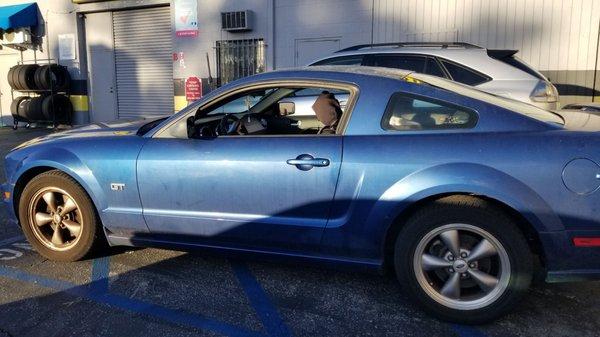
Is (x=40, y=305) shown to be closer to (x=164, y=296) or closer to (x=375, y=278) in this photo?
(x=164, y=296)

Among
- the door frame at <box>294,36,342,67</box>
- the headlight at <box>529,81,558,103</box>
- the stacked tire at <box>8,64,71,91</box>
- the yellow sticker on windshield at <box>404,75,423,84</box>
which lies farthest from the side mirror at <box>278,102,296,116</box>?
the stacked tire at <box>8,64,71,91</box>

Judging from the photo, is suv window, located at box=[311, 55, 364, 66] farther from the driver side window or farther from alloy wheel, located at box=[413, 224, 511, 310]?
alloy wheel, located at box=[413, 224, 511, 310]

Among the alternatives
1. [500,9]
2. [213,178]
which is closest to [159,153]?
[213,178]

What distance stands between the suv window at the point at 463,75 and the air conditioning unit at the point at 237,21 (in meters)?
6.65

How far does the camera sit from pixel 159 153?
12.1ft

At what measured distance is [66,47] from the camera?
1499 cm

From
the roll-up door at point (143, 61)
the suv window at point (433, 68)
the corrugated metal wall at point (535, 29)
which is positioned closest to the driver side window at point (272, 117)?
the suv window at point (433, 68)

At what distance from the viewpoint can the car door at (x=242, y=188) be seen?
3275 millimetres

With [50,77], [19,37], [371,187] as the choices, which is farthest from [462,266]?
[19,37]

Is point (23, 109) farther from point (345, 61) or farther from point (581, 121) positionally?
point (581, 121)

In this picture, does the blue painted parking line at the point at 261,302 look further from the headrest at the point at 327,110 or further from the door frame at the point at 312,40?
the door frame at the point at 312,40

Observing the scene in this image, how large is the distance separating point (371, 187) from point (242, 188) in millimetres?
878

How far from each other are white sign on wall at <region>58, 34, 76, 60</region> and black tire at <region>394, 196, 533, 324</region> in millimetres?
14335

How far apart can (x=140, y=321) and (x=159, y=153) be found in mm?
1165
